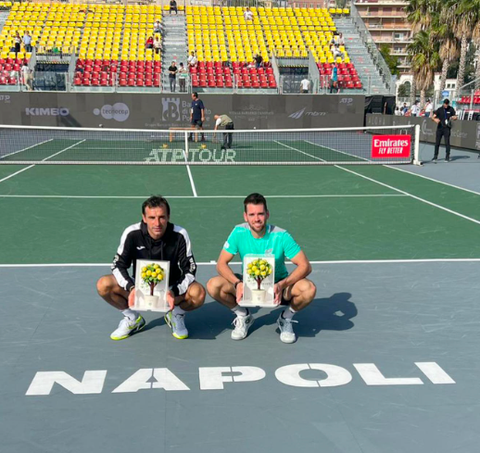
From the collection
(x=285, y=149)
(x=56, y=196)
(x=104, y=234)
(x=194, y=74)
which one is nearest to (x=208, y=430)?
(x=104, y=234)

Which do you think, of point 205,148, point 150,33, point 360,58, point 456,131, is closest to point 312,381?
point 205,148

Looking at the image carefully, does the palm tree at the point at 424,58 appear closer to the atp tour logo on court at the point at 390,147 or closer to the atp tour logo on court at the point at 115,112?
the atp tour logo on court at the point at 115,112

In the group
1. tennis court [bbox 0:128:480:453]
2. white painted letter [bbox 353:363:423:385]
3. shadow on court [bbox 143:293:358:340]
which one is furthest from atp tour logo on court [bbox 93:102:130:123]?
white painted letter [bbox 353:363:423:385]

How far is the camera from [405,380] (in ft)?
16.1

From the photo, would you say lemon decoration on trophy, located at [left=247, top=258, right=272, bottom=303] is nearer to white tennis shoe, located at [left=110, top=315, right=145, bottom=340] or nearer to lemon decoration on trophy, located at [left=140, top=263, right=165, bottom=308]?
lemon decoration on trophy, located at [left=140, top=263, right=165, bottom=308]

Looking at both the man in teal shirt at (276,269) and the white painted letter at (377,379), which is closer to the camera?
the white painted letter at (377,379)

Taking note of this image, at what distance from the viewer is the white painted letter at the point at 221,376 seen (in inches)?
191

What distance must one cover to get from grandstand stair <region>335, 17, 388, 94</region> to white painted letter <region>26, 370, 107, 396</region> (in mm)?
32953

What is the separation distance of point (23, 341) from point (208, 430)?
2.47 metres

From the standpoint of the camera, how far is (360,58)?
135 ft

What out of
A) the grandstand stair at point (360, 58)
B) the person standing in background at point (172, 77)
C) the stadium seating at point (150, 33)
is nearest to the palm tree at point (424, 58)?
the grandstand stair at point (360, 58)

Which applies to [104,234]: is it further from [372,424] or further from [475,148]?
[475,148]

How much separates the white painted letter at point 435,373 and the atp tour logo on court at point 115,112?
3080cm

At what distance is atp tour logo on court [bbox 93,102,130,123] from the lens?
33.7 meters
